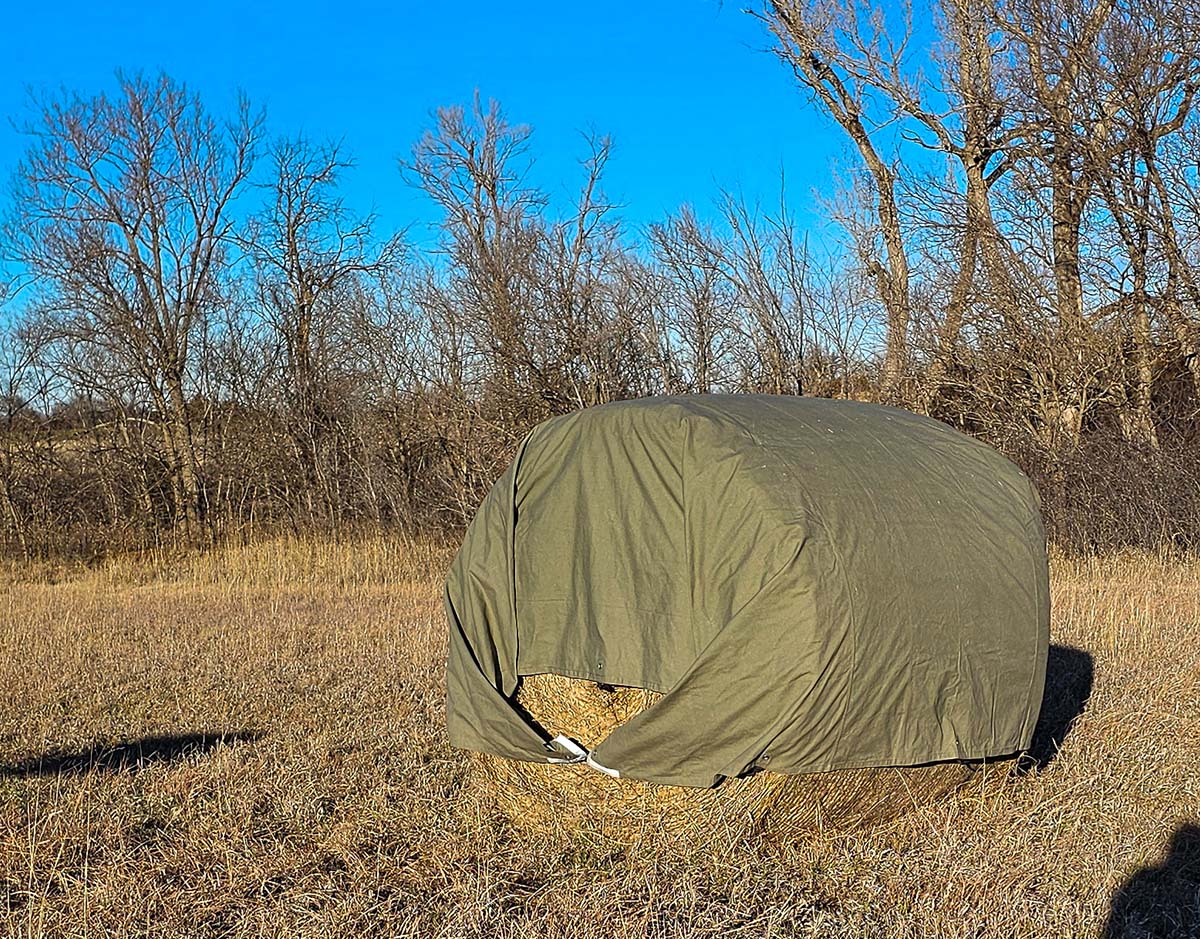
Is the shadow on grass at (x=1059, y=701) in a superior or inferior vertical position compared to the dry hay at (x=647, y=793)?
inferior

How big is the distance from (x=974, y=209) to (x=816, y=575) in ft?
51.1

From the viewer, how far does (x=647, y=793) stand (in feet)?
17.5

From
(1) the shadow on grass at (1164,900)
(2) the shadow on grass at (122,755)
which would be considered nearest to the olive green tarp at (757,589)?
(1) the shadow on grass at (1164,900)

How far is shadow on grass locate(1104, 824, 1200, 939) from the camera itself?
466cm

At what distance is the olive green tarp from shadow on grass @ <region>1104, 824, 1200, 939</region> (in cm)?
79

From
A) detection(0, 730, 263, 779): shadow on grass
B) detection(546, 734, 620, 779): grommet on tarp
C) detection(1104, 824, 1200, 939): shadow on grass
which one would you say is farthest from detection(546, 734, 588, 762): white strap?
detection(0, 730, 263, 779): shadow on grass

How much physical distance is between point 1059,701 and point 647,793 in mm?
3678

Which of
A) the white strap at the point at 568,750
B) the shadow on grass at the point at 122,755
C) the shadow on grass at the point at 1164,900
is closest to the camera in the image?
the shadow on grass at the point at 1164,900

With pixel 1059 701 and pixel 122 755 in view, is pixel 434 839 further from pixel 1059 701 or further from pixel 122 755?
pixel 1059 701

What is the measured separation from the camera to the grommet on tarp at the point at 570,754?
5266 mm

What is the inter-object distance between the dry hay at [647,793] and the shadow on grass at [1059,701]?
3.60 feet

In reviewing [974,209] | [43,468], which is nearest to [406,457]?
[43,468]

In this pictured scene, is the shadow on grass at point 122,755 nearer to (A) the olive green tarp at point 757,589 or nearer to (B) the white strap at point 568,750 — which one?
(A) the olive green tarp at point 757,589

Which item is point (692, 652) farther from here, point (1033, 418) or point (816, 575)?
point (1033, 418)
